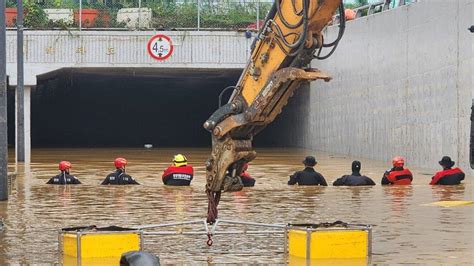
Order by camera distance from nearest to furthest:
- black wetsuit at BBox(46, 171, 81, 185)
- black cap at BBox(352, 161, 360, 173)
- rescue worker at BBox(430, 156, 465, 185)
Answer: rescue worker at BBox(430, 156, 465, 185)
black cap at BBox(352, 161, 360, 173)
black wetsuit at BBox(46, 171, 81, 185)

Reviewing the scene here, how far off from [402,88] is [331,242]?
79.6ft

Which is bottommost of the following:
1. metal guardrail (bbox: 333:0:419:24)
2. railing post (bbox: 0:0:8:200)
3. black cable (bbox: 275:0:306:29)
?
railing post (bbox: 0:0:8:200)

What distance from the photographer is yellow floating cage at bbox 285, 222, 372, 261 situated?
1466cm

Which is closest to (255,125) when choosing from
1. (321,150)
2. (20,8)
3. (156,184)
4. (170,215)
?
(170,215)

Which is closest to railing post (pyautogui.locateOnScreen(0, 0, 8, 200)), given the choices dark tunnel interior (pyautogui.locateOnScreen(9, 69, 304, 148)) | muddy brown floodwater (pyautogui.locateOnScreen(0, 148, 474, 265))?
muddy brown floodwater (pyautogui.locateOnScreen(0, 148, 474, 265))

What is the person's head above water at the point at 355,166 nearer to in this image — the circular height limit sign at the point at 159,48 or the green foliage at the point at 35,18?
the circular height limit sign at the point at 159,48

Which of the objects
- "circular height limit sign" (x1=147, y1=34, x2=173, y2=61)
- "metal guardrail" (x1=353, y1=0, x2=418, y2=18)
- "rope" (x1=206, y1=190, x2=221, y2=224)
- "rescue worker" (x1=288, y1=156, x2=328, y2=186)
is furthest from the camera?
"circular height limit sign" (x1=147, y1=34, x2=173, y2=61)

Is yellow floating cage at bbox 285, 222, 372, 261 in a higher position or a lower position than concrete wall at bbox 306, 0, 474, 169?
lower

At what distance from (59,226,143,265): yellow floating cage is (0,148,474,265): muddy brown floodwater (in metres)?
0.29

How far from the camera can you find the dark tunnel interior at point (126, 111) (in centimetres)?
5976

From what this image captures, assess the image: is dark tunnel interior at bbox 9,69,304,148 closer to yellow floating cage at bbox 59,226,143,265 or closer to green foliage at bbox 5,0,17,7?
green foliage at bbox 5,0,17,7

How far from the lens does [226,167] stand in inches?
595

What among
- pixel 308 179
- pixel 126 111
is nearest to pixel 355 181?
pixel 308 179

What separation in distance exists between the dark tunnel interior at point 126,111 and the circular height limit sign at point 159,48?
6923mm
